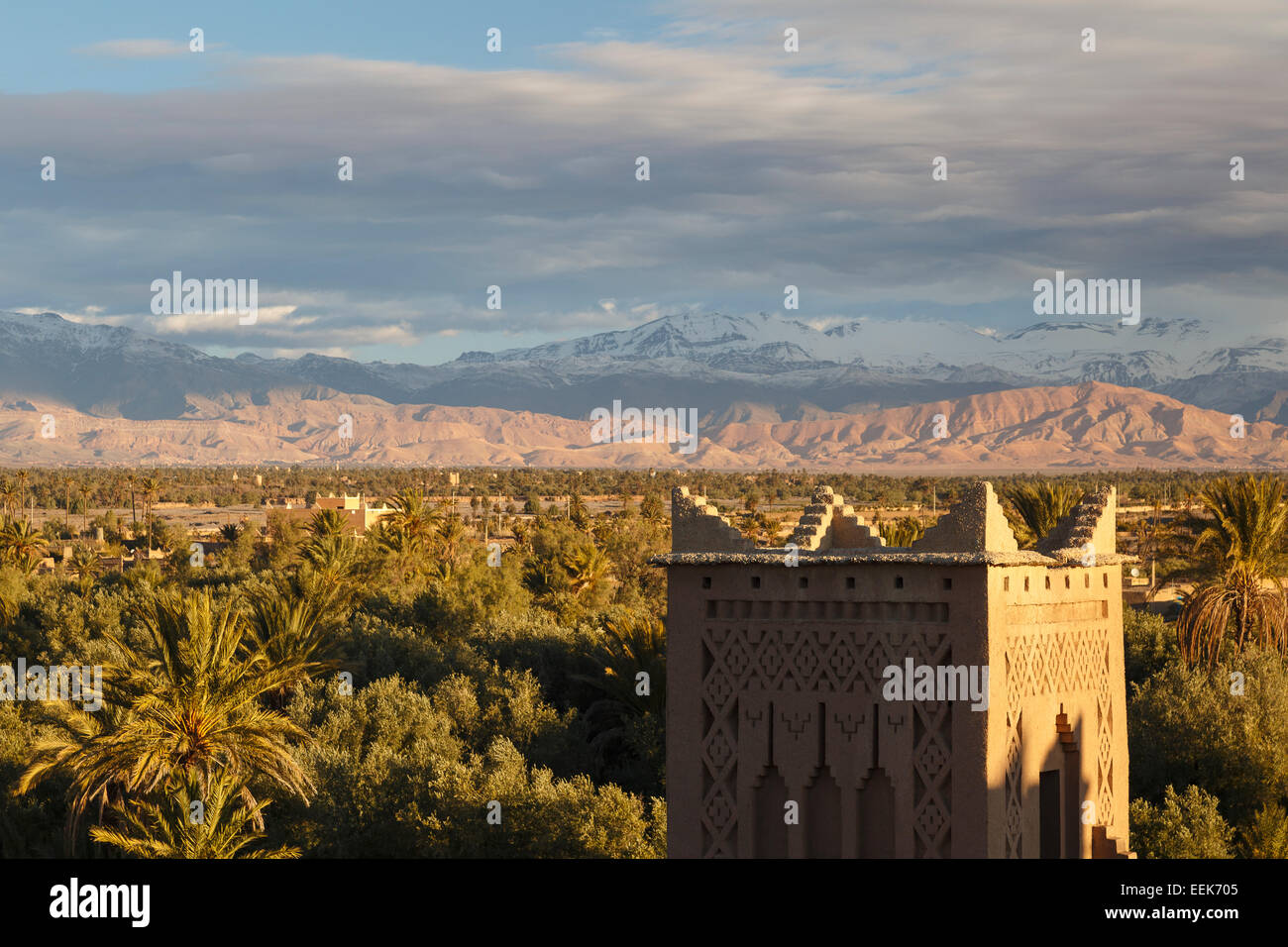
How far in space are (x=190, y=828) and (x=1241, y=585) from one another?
68.5 ft

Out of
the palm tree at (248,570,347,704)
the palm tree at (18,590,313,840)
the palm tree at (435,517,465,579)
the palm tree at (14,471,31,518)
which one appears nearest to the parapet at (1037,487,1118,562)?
the palm tree at (18,590,313,840)

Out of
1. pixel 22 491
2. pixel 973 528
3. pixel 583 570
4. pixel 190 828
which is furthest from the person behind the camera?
pixel 22 491

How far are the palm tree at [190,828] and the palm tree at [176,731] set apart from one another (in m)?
0.94

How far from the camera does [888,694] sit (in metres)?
12.3

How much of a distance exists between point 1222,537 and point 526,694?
13.8m

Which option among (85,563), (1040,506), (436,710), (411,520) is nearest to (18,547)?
(85,563)

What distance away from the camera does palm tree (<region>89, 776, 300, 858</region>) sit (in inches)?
773

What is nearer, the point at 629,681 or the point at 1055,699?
the point at 1055,699

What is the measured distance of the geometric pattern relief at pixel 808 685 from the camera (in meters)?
12.1

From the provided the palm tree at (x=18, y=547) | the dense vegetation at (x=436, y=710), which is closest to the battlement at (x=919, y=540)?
the dense vegetation at (x=436, y=710)

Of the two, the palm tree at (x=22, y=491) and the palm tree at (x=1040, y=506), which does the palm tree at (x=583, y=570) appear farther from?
the palm tree at (x=22, y=491)

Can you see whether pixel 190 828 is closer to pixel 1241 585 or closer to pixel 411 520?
pixel 1241 585
